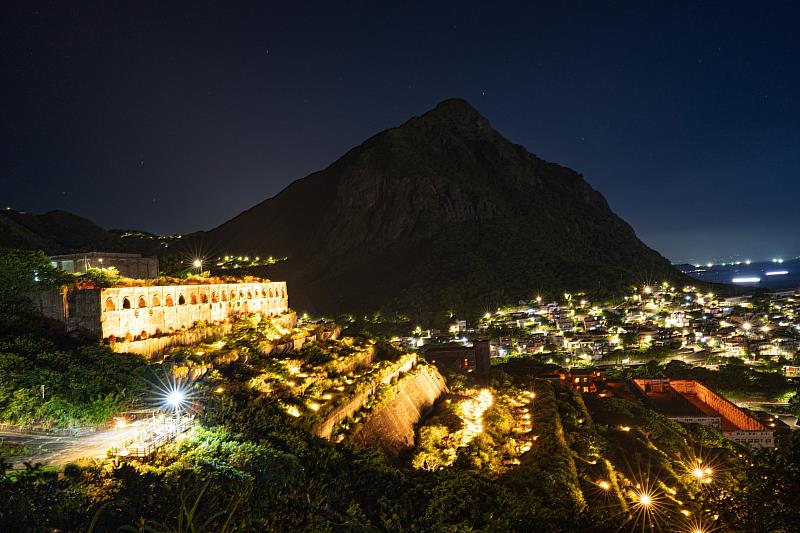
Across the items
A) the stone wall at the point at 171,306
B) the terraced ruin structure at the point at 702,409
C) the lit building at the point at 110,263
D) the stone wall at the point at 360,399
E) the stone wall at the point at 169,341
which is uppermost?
the lit building at the point at 110,263

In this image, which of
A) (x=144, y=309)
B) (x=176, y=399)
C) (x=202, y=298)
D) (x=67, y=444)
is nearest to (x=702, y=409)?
(x=202, y=298)

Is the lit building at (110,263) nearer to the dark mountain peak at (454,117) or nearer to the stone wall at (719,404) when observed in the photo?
the stone wall at (719,404)

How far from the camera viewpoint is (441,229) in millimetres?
103500

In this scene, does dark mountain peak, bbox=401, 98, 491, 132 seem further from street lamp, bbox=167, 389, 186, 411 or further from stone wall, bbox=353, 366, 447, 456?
street lamp, bbox=167, 389, 186, 411

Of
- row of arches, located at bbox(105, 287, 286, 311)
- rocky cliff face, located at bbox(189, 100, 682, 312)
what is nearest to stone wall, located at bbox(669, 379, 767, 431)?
row of arches, located at bbox(105, 287, 286, 311)

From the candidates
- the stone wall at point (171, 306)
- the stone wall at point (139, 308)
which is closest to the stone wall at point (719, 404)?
the stone wall at point (171, 306)

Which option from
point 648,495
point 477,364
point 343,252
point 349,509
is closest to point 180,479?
point 349,509

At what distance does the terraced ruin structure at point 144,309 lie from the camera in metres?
19.5

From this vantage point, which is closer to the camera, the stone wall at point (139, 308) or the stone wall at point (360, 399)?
the stone wall at point (360, 399)

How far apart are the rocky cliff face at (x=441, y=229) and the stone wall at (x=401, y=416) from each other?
50901 millimetres

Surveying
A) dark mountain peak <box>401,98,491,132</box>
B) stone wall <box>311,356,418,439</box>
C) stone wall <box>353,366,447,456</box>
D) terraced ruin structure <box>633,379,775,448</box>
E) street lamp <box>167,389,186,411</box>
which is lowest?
terraced ruin structure <box>633,379,775,448</box>

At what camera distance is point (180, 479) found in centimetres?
1059

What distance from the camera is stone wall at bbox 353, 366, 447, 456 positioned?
18.7 meters

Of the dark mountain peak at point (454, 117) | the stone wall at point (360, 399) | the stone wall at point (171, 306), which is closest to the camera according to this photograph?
the stone wall at point (360, 399)
